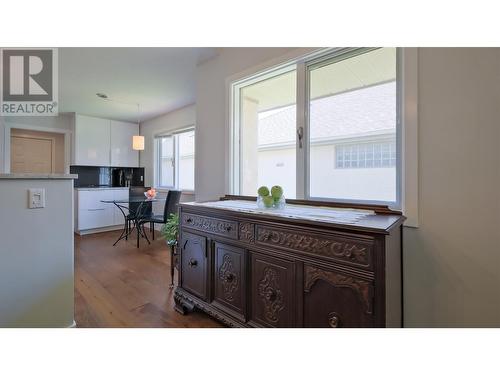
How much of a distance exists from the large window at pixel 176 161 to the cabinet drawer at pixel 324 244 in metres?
3.21

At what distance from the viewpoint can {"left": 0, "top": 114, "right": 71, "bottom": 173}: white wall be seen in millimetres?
4285

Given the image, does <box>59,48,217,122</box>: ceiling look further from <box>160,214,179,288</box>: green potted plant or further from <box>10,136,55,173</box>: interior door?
<box>160,214,179,288</box>: green potted plant

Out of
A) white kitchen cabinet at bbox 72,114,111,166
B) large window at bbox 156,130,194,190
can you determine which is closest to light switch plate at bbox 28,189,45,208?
large window at bbox 156,130,194,190

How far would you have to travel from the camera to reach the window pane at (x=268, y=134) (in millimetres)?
2137

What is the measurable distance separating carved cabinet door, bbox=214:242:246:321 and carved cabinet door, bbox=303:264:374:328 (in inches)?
17.7

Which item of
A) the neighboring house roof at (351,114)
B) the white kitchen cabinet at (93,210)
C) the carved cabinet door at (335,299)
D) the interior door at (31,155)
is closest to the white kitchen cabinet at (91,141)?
the white kitchen cabinet at (93,210)

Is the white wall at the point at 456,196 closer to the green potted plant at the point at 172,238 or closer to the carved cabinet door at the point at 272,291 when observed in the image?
the carved cabinet door at the point at 272,291

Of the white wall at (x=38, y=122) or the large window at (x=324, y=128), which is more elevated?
the white wall at (x=38, y=122)

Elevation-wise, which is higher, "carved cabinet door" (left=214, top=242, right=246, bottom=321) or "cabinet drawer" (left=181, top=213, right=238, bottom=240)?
"cabinet drawer" (left=181, top=213, right=238, bottom=240)

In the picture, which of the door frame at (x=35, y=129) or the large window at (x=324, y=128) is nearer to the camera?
the large window at (x=324, y=128)
